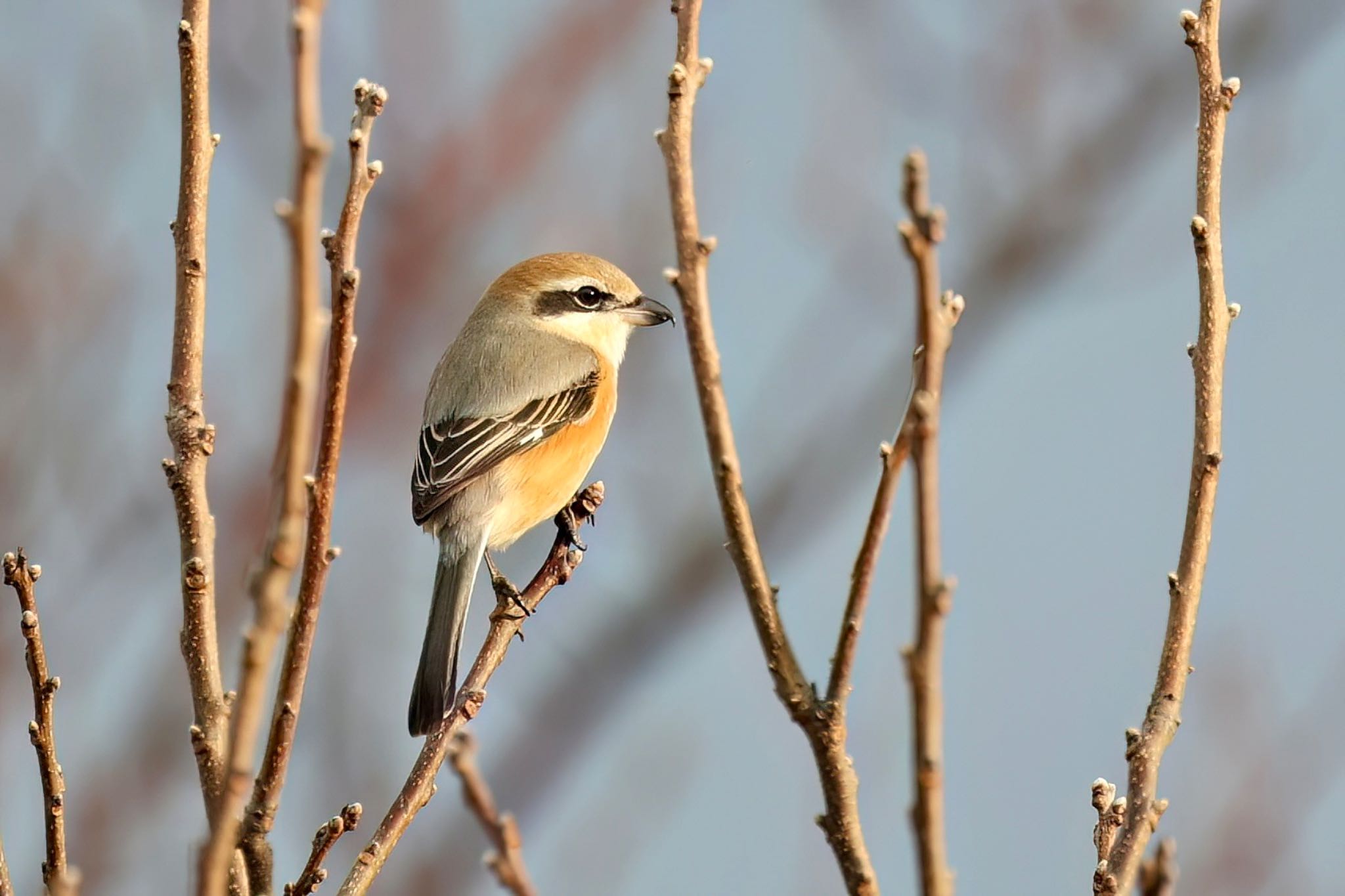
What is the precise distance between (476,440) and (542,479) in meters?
0.25

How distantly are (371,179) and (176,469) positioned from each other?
2.05 ft

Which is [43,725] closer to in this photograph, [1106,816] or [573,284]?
[1106,816]

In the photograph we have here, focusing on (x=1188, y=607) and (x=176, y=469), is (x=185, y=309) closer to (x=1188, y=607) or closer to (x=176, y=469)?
(x=176, y=469)

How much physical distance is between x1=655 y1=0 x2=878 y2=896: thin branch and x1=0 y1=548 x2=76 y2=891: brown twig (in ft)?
3.31

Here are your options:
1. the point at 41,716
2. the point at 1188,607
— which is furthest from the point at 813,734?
the point at 41,716

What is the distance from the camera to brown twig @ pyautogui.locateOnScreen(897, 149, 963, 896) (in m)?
1.46

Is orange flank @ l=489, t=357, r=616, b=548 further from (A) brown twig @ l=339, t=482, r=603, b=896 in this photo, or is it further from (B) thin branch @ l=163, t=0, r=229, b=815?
(B) thin branch @ l=163, t=0, r=229, b=815

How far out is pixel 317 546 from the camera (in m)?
2.10

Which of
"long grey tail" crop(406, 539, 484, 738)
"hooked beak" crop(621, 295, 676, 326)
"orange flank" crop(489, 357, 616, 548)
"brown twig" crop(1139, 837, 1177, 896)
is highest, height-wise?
"hooked beak" crop(621, 295, 676, 326)

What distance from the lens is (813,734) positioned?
73.2 inches

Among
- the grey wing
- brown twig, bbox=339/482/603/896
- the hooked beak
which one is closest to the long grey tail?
the grey wing

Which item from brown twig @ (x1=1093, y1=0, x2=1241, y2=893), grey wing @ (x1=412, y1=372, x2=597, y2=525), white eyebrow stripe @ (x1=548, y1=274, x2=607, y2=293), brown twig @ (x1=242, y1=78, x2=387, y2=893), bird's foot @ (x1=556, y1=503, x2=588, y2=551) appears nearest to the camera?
brown twig @ (x1=242, y1=78, x2=387, y2=893)

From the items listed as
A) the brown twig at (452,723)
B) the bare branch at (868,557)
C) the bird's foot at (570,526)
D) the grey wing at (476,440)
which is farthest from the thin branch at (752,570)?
the grey wing at (476,440)

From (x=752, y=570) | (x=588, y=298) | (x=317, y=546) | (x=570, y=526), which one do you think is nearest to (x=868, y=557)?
(x=752, y=570)
